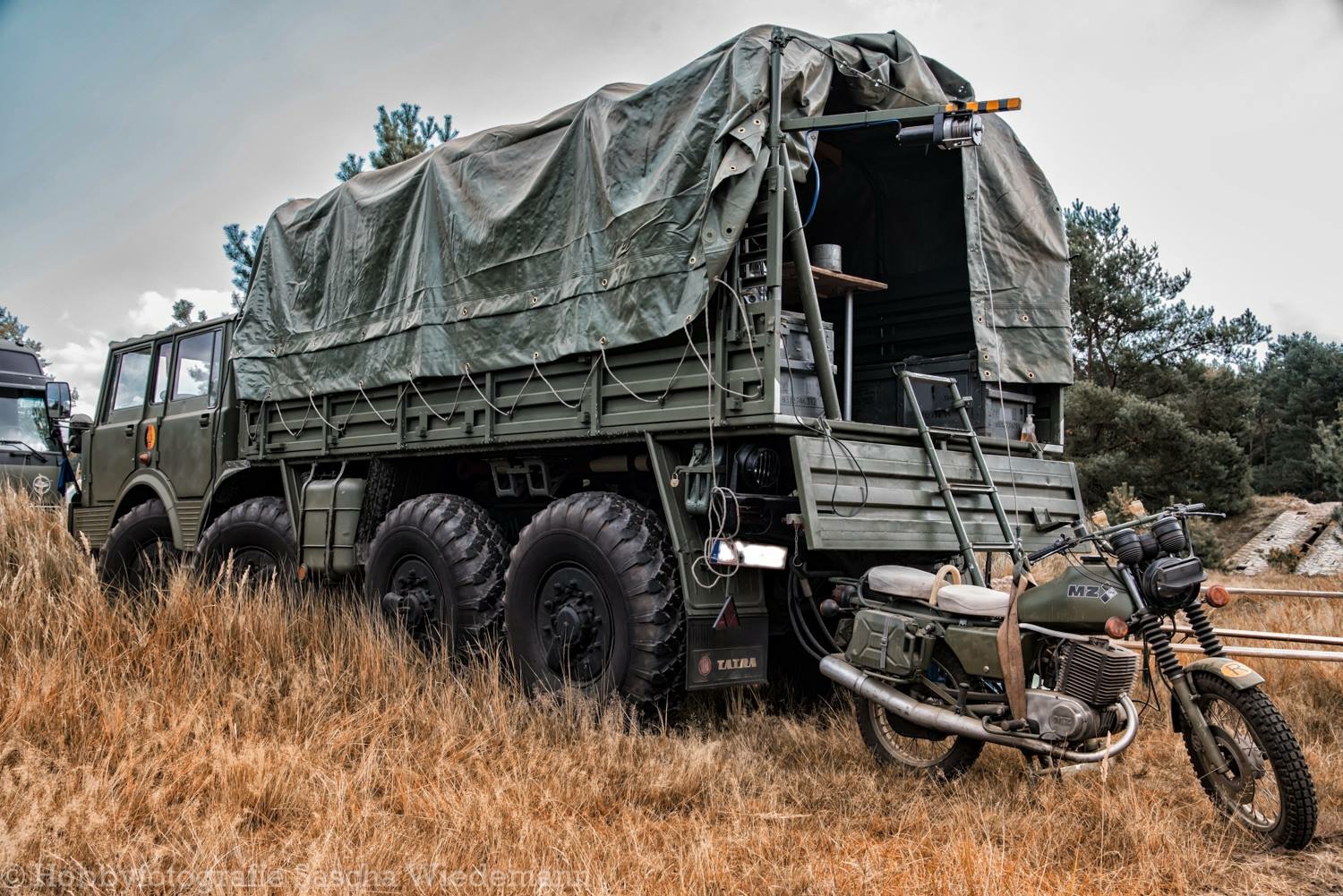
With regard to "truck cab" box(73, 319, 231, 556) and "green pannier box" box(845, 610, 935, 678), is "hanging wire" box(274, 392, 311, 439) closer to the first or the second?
"truck cab" box(73, 319, 231, 556)

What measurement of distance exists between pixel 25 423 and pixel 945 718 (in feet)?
45.9

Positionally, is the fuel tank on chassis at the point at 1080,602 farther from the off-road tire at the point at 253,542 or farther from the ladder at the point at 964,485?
the off-road tire at the point at 253,542

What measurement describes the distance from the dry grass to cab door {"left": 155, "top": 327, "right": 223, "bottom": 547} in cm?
262

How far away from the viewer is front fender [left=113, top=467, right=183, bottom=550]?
8914 mm

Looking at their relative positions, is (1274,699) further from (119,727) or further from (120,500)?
(120,500)

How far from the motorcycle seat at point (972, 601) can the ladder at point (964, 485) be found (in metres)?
0.36

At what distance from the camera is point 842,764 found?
15.9 feet

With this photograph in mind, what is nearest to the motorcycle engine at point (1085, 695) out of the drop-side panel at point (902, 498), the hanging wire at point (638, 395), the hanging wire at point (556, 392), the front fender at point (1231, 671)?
the front fender at point (1231, 671)

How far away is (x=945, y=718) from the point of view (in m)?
4.41

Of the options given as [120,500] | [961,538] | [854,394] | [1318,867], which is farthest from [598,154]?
[120,500]

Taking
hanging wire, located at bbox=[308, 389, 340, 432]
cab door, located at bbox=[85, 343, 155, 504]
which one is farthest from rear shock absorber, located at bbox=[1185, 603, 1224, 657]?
cab door, located at bbox=[85, 343, 155, 504]

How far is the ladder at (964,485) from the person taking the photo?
5160 mm

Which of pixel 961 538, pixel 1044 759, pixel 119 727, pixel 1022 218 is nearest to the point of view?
pixel 1044 759

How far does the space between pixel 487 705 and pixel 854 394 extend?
3104mm
